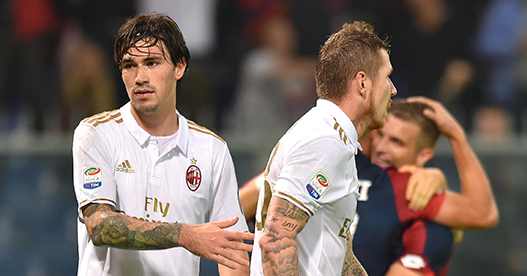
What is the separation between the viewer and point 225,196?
10.4 ft

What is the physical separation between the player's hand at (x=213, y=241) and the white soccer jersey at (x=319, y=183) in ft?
0.36

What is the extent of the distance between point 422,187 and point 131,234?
1624mm

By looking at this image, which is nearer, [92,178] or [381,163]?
[92,178]

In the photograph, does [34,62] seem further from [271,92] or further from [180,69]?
[180,69]

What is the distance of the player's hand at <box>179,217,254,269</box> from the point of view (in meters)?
2.64

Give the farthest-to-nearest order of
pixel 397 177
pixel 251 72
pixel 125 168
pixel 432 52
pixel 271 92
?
pixel 432 52
pixel 251 72
pixel 271 92
pixel 397 177
pixel 125 168

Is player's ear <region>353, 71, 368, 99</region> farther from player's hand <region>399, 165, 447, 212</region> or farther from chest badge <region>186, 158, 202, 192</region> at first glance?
player's hand <region>399, 165, 447, 212</region>

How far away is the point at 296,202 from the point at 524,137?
7.27m

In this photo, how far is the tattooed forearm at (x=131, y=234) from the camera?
2.68 metres

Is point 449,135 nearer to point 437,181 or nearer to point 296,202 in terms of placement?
point 437,181

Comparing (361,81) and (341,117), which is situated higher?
(361,81)

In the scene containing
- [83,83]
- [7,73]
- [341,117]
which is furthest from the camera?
[7,73]

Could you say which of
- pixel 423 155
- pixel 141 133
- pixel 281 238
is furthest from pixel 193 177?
pixel 423 155

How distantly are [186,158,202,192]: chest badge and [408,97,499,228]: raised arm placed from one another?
133cm
